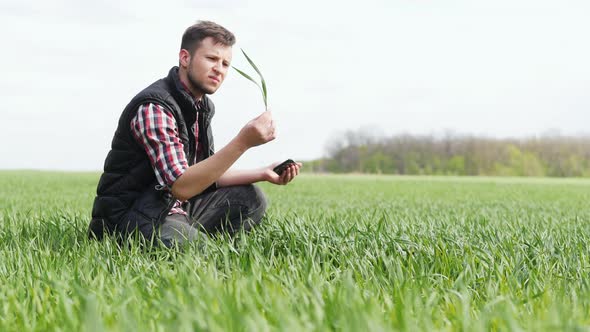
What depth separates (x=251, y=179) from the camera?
4160 mm

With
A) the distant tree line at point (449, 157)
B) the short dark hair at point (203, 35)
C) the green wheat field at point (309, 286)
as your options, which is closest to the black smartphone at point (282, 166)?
the green wheat field at point (309, 286)

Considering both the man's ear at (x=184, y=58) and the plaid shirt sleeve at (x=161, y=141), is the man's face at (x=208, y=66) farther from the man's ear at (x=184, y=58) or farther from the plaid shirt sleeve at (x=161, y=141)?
the plaid shirt sleeve at (x=161, y=141)

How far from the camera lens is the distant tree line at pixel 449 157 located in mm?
60625

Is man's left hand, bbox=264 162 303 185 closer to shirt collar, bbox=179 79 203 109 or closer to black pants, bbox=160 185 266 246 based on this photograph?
black pants, bbox=160 185 266 246

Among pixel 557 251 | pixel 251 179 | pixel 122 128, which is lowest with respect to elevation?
pixel 557 251

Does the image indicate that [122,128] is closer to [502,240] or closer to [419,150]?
[502,240]

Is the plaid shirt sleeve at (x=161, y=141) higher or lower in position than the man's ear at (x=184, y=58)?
lower

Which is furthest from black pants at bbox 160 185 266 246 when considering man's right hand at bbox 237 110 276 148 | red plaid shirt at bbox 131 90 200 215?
man's right hand at bbox 237 110 276 148

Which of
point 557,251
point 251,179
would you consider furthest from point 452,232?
point 251,179

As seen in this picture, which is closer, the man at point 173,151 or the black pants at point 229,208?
the man at point 173,151

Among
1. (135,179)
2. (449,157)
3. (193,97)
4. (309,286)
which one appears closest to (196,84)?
(193,97)

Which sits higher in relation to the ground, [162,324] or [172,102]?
[172,102]

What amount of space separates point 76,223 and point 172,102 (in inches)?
55.2

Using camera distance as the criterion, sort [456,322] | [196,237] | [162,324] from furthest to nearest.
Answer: [196,237] < [456,322] < [162,324]
